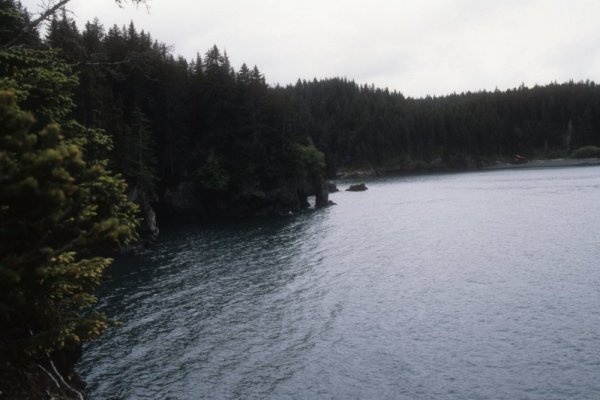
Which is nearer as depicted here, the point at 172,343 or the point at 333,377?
the point at 333,377

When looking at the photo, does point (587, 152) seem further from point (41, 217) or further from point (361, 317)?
point (41, 217)

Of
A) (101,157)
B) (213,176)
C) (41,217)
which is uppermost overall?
(101,157)

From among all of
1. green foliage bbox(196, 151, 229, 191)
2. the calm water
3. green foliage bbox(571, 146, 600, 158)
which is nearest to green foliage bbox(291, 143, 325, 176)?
green foliage bbox(196, 151, 229, 191)

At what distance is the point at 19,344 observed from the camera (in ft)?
40.8

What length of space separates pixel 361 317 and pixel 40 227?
23803mm

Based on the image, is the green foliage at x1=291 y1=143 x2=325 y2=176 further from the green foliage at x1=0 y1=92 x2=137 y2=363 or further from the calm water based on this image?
the green foliage at x1=0 y1=92 x2=137 y2=363

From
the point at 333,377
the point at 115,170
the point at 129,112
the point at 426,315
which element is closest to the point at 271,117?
the point at 129,112

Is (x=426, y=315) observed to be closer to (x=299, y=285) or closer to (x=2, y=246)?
(x=299, y=285)

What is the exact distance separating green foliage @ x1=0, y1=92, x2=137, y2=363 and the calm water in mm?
9573

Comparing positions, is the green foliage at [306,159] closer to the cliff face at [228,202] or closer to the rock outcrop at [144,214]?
the cliff face at [228,202]

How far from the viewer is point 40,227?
1033 centimetres

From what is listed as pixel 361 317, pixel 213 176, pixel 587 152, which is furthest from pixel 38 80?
pixel 587 152

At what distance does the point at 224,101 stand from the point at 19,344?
75722 mm

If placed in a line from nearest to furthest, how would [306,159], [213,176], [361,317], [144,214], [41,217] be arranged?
1. [41,217]
2. [361,317]
3. [144,214]
4. [213,176]
5. [306,159]
